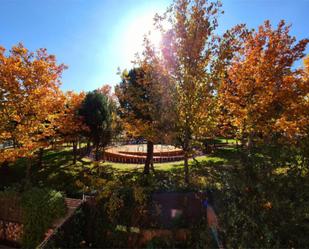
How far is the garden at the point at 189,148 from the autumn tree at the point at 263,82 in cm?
6

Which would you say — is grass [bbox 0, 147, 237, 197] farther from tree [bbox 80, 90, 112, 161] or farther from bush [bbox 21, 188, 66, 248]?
bush [bbox 21, 188, 66, 248]

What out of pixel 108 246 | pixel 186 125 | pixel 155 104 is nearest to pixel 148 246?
pixel 108 246

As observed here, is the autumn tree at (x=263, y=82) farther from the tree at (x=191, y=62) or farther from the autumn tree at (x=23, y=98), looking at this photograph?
the autumn tree at (x=23, y=98)

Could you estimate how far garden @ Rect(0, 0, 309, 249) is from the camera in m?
5.23

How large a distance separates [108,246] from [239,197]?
4292mm

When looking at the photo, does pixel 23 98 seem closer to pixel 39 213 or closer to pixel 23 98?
pixel 23 98

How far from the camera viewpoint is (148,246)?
6.41 m

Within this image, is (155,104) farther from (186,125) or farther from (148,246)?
(148,246)

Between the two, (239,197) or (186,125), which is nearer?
(239,197)

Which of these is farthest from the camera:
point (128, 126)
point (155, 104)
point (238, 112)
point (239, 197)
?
point (238, 112)

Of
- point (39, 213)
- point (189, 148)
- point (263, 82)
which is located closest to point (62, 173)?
point (39, 213)

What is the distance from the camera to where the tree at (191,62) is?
7418 mm

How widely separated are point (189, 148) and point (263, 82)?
19.3ft

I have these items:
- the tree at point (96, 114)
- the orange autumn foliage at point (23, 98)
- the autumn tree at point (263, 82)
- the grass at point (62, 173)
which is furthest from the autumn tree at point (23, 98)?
the autumn tree at point (263, 82)
